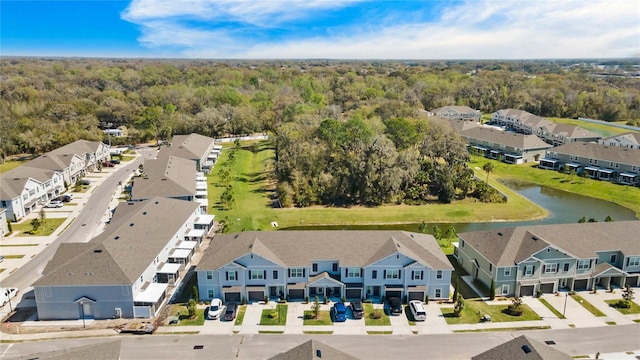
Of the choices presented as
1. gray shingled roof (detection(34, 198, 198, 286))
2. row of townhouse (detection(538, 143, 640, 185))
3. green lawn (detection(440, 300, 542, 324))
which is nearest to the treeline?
row of townhouse (detection(538, 143, 640, 185))

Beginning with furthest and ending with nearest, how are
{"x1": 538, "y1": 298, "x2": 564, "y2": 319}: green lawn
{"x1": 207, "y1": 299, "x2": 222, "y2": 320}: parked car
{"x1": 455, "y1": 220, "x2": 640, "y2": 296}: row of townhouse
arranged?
{"x1": 455, "y1": 220, "x2": 640, "y2": 296}: row of townhouse
{"x1": 538, "y1": 298, "x2": 564, "y2": 319}: green lawn
{"x1": 207, "y1": 299, "x2": 222, "y2": 320}: parked car

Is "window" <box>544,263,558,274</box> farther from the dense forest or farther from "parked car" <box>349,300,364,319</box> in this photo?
the dense forest

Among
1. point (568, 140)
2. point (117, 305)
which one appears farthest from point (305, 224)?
point (568, 140)

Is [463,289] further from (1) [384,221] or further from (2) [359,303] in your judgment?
(1) [384,221]

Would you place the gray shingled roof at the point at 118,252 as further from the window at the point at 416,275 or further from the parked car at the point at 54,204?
the window at the point at 416,275

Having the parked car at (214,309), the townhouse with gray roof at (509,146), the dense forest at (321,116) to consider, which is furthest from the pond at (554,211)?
the parked car at (214,309)
